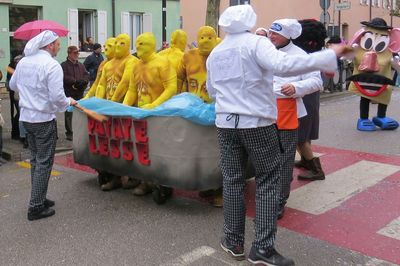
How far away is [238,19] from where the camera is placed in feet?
11.5

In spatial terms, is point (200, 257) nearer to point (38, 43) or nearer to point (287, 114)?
point (287, 114)

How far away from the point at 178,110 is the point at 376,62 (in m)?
5.49

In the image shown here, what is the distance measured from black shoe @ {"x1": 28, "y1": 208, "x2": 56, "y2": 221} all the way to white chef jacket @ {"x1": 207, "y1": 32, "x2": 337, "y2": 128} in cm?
224

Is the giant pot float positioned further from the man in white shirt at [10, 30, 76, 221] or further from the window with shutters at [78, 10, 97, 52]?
the window with shutters at [78, 10, 97, 52]

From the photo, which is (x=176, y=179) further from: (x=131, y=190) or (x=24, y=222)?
(x=24, y=222)

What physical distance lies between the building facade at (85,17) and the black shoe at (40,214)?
9924 mm

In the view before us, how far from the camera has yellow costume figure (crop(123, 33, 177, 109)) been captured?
532cm

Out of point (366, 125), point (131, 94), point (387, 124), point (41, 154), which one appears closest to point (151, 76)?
point (131, 94)

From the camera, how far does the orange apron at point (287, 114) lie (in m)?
4.35

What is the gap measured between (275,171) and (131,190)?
260 cm

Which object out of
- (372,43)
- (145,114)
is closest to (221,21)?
(145,114)

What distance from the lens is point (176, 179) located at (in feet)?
16.0

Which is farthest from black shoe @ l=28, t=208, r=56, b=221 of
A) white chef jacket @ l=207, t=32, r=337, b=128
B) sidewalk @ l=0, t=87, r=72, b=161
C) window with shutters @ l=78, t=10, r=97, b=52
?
window with shutters @ l=78, t=10, r=97, b=52

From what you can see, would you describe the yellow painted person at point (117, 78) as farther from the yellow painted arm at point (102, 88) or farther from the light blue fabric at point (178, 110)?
the light blue fabric at point (178, 110)
